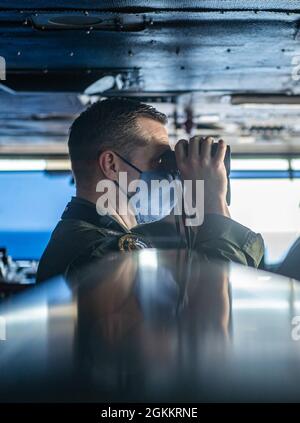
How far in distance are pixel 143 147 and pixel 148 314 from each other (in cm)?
71

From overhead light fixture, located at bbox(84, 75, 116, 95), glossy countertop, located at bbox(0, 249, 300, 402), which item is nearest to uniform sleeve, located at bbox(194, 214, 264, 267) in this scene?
glossy countertop, located at bbox(0, 249, 300, 402)

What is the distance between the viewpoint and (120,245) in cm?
103

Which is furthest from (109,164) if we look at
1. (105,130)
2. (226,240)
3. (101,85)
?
(101,85)

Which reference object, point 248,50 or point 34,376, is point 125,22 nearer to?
point 248,50

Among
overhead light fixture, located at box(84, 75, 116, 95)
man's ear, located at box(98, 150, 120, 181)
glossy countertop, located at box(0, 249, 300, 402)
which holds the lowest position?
glossy countertop, located at box(0, 249, 300, 402)

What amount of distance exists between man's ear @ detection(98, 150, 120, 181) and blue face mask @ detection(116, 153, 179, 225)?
0.03m

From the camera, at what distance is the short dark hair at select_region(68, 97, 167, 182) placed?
3.91 feet

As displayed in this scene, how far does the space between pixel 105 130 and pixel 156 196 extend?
20 centimetres

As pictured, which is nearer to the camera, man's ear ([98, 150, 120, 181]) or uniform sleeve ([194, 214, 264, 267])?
uniform sleeve ([194, 214, 264, 267])

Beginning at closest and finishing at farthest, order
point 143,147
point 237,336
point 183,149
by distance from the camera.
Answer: point 237,336 → point 183,149 → point 143,147

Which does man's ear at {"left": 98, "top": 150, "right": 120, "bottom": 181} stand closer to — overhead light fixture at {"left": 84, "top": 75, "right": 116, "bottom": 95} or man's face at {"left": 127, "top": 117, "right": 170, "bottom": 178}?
man's face at {"left": 127, "top": 117, "right": 170, "bottom": 178}
